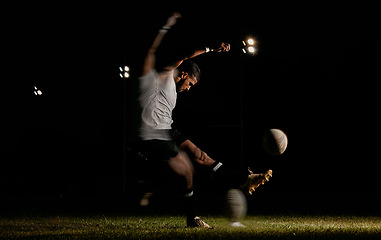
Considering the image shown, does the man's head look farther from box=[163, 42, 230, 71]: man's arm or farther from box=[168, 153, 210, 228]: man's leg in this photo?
box=[168, 153, 210, 228]: man's leg

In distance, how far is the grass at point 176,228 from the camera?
5.62m

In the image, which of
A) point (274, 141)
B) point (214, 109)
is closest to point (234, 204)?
point (274, 141)

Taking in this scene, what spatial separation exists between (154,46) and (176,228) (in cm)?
213

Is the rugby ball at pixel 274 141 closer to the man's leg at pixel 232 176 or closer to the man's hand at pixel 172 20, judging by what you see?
the man's leg at pixel 232 176

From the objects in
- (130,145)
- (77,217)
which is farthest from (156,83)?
(77,217)

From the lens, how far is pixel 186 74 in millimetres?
6871

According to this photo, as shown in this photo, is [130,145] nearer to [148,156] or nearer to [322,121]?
[148,156]

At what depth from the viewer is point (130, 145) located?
21.7 ft

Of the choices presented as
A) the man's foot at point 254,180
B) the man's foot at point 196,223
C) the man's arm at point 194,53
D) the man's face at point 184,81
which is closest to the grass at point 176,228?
the man's foot at point 196,223

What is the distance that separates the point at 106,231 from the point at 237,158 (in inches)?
536

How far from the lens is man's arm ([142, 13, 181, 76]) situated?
6.14 metres

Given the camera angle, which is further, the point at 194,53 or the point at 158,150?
the point at 158,150

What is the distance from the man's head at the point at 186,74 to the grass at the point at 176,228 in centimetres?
177

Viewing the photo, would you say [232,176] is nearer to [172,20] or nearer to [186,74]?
[186,74]
